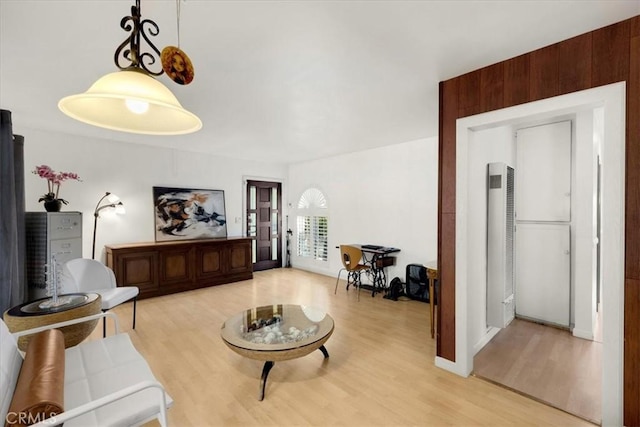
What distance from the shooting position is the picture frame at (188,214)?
16.9 ft

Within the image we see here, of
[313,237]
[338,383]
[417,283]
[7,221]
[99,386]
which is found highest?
[7,221]

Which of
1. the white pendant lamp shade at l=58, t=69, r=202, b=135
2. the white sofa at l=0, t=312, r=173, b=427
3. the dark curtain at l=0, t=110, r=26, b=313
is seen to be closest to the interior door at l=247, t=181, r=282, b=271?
the dark curtain at l=0, t=110, r=26, b=313

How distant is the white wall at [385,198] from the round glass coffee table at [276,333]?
2477 millimetres

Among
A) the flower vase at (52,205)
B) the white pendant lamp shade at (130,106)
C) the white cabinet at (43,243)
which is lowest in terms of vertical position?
the white cabinet at (43,243)

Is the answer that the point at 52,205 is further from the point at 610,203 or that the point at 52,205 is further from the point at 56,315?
the point at 610,203

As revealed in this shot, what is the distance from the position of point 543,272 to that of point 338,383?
116 inches

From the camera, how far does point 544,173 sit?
351 centimetres

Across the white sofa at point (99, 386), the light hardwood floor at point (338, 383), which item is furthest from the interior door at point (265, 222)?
the white sofa at point (99, 386)

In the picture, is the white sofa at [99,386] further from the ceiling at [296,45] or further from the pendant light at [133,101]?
the ceiling at [296,45]

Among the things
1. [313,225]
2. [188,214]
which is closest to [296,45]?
A: [188,214]

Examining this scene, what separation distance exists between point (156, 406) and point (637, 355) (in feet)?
8.75

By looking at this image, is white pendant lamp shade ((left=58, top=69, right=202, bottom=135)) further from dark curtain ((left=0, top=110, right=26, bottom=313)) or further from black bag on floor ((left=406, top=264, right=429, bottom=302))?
black bag on floor ((left=406, top=264, right=429, bottom=302))

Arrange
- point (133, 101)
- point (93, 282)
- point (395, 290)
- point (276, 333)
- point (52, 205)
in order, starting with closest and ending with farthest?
1. point (133, 101)
2. point (276, 333)
3. point (93, 282)
4. point (52, 205)
5. point (395, 290)

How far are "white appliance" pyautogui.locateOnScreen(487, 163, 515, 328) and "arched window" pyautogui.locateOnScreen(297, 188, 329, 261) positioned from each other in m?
3.71
